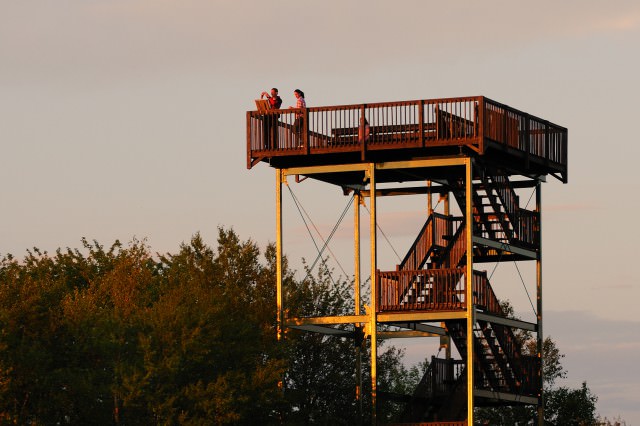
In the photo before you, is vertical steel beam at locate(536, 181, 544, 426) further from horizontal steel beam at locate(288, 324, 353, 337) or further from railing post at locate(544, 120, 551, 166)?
horizontal steel beam at locate(288, 324, 353, 337)

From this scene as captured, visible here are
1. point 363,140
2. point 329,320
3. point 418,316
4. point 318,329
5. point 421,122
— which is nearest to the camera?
point 421,122

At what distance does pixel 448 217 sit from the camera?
220ft

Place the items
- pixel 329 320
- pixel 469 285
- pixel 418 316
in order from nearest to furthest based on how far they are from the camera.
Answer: pixel 469 285 < pixel 418 316 < pixel 329 320

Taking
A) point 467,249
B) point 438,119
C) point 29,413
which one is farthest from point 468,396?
point 29,413

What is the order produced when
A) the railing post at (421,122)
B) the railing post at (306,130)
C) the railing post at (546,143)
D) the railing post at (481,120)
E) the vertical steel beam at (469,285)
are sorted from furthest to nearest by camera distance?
1. the railing post at (546,143)
2. the railing post at (306,130)
3. the railing post at (421,122)
4. the vertical steel beam at (469,285)
5. the railing post at (481,120)

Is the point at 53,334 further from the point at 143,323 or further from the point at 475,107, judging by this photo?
the point at 475,107

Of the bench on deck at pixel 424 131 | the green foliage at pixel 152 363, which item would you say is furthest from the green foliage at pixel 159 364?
the bench on deck at pixel 424 131

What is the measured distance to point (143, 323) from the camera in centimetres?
6681

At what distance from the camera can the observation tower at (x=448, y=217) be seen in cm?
6344

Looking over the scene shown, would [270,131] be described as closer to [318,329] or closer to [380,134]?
[380,134]

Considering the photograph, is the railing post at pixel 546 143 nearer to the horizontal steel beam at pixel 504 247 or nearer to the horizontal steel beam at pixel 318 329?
the horizontal steel beam at pixel 504 247

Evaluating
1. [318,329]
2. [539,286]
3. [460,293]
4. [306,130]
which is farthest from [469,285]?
[306,130]

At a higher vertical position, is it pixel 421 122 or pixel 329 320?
pixel 421 122

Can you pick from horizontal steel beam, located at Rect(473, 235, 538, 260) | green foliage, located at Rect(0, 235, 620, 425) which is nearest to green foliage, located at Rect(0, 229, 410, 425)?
green foliage, located at Rect(0, 235, 620, 425)
